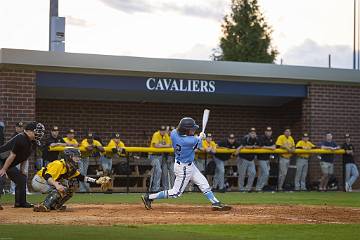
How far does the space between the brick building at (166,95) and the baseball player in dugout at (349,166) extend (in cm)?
108

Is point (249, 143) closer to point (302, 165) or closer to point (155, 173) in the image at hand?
point (302, 165)

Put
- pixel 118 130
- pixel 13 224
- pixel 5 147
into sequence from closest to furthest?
pixel 13 224 → pixel 5 147 → pixel 118 130

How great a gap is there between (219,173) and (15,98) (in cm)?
648

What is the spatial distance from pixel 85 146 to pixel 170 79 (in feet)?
15.0

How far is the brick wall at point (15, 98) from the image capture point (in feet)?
73.7

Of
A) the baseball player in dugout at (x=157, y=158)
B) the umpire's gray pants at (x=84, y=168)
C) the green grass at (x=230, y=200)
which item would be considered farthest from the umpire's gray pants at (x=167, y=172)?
the green grass at (x=230, y=200)

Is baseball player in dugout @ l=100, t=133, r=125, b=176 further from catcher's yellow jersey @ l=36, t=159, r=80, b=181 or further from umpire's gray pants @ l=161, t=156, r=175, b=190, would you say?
catcher's yellow jersey @ l=36, t=159, r=80, b=181

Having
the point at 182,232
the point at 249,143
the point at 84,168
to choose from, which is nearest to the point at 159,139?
the point at 84,168

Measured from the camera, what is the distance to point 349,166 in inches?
1000

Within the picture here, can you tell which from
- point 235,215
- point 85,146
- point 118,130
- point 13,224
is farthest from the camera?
point 118,130

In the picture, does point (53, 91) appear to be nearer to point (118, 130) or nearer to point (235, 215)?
point (118, 130)

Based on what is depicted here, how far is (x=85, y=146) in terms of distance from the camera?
70.5ft

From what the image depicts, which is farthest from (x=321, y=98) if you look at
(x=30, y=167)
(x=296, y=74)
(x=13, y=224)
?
(x=13, y=224)

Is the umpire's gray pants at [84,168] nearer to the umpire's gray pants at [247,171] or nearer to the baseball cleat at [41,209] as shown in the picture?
the umpire's gray pants at [247,171]
